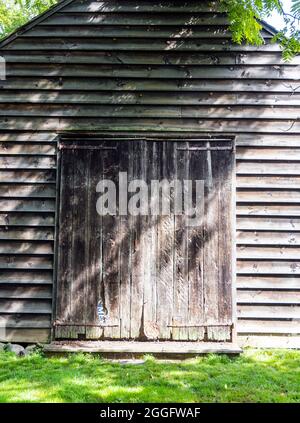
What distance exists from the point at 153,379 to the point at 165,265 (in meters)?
1.45

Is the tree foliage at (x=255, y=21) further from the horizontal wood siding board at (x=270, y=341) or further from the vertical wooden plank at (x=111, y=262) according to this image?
the horizontal wood siding board at (x=270, y=341)

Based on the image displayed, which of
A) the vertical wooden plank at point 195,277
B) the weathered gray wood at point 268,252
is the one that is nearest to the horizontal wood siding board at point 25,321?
the vertical wooden plank at point 195,277

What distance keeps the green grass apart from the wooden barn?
1.43 feet

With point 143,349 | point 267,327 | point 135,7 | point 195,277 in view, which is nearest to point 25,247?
point 143,349

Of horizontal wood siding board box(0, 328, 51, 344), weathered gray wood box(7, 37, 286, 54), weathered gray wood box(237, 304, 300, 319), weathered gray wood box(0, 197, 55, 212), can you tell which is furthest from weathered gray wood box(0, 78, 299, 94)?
horizontal wood siding board box(0, 328, 51, 344)

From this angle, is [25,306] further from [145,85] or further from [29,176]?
[145,85]

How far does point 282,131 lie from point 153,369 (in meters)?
3.32

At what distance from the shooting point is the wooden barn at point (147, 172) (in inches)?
203

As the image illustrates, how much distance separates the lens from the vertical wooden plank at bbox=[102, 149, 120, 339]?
5.13 metres

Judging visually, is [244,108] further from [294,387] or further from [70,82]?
[294,387]

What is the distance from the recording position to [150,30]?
5.50 meters

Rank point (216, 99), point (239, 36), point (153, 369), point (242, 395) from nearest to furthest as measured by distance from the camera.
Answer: point (242, 395), point (153, 369), point (239, 36), point (216, 99)

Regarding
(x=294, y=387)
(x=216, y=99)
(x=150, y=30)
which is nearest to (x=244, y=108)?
(x=216, y=99)

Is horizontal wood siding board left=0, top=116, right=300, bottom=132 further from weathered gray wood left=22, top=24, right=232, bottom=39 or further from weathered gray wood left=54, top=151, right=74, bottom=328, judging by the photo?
weathered gray wood left=22, top=24, right=232, bottom=39
